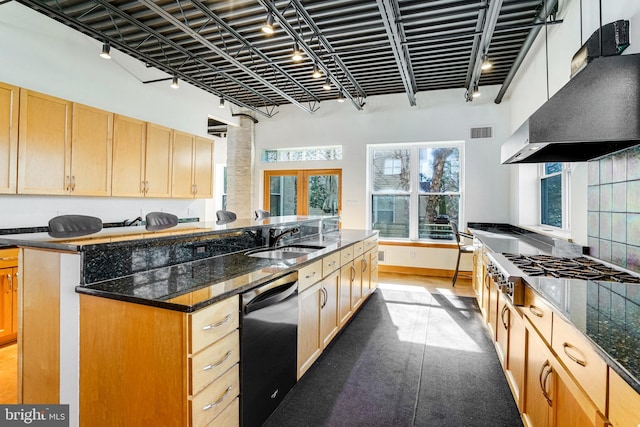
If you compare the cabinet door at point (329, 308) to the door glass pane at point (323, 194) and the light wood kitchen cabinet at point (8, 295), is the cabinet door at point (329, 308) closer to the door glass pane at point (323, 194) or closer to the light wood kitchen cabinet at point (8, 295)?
the light wood kitchen cabinet at point (8, 295)

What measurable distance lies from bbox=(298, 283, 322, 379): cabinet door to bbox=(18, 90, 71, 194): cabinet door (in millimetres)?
3215

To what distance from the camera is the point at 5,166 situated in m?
3.14

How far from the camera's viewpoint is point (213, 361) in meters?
1.40

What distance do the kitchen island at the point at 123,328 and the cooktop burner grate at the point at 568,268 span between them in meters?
1.58

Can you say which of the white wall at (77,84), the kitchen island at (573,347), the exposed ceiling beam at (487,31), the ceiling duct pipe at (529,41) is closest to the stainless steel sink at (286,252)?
the kitchen island at (573,347)

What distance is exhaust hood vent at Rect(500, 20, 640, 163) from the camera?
1563mm

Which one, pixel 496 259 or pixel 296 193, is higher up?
pixel 296 193

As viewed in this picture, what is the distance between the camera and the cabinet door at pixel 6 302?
2.89 m

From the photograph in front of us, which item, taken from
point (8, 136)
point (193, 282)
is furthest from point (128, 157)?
point (193, 282)

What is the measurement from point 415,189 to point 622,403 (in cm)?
557

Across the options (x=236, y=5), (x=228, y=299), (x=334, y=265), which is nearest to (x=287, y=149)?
(x=236, y=5)

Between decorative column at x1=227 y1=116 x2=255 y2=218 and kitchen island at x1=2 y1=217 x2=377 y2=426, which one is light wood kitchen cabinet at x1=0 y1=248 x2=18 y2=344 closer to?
kitchen island at x1=2 y1=217 x2=377 y2=426

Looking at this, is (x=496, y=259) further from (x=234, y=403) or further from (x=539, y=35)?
(x=539, y=35)

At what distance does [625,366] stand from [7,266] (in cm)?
419
